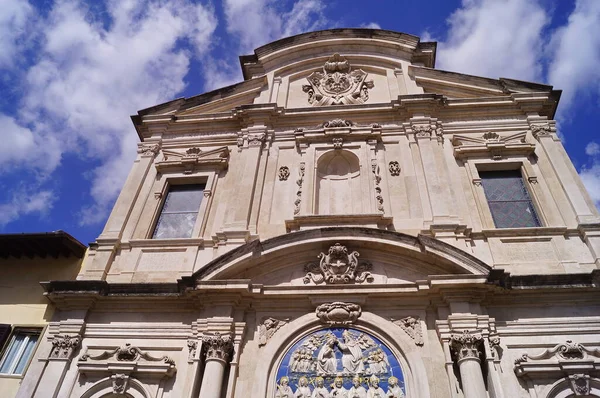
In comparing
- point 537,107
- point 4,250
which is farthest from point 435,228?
point 4,250

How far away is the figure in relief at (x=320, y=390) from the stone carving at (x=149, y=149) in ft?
26.8

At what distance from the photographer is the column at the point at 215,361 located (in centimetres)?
844

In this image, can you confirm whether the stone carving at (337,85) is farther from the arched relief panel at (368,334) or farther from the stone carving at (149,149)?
the arched relief panel at (368,334)

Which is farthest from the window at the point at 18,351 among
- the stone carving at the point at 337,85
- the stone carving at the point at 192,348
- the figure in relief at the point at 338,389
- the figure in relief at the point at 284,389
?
the stone carving at the point at 337,85

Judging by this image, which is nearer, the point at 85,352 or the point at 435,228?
the point at 85,352

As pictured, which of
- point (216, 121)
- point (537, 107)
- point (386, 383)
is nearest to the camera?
point (386, 383)

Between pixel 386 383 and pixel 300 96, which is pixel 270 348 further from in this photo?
pixel 300 96

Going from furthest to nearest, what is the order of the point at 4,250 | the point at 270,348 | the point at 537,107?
the point at 537,107 < the point at 4,250 < the point at 270,348

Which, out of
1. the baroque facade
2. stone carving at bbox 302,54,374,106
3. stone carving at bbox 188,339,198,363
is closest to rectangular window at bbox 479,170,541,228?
the baroque facade

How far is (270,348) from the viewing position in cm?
911

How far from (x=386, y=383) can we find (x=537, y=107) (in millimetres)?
8849

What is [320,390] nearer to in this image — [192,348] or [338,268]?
[338,268]

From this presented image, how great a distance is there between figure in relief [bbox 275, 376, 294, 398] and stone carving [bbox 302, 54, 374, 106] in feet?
27.5

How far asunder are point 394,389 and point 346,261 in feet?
8.72
